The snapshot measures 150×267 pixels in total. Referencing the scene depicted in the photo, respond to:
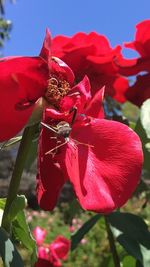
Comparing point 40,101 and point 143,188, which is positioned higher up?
point 40,101

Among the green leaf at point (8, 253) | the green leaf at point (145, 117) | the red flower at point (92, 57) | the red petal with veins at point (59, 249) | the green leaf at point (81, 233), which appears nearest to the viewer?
the green leaf at point (8, 253)

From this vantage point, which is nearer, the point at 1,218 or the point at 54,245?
the point at 1,218

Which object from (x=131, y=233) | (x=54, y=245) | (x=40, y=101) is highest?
(x=40, y=101)

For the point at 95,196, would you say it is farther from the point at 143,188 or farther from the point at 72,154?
the point at 143,188

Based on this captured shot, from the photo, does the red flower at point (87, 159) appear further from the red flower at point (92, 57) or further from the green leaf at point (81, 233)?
the green leaf at point (81, 233)

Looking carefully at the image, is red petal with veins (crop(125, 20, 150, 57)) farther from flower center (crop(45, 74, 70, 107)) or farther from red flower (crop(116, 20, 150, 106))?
flower center (crop(45, 74, 70, 107))

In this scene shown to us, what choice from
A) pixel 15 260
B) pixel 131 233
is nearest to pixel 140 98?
pixel 131 233

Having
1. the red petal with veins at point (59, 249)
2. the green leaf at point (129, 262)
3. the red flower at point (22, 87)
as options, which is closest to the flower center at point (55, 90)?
the red flower at point (22, 87)
